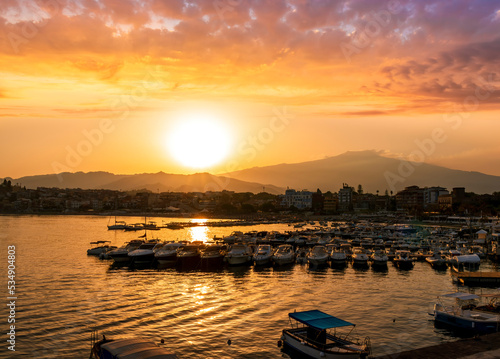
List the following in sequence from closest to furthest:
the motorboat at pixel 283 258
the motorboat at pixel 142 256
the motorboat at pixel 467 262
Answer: the motorboat at pixel 467 262 < the motorboat at pixel 283 258 < the motorboat at pixel 142 256

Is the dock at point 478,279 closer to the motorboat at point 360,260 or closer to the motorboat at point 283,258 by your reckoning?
the motorboat at point 360,260

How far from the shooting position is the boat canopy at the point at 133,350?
17.6 metres

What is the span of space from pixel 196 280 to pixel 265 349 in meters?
20.8

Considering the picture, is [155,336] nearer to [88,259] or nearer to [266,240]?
[88,259]

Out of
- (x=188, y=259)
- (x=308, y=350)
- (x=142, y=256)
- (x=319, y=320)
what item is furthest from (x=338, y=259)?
(x=308, y=350)

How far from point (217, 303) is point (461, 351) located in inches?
751

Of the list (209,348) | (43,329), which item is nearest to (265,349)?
(209,348)

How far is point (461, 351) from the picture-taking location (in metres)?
19.2

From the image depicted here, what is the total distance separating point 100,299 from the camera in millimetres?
34531

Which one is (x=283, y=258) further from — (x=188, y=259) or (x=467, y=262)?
(x=467, y=262)

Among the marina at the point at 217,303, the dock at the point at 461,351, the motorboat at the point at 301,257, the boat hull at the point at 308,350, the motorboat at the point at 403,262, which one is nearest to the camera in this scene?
the dock at the point at 461,351

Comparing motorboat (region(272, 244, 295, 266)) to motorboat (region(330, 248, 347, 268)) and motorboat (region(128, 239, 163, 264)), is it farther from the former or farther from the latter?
motorboat (region(128, 239, 163, 264))

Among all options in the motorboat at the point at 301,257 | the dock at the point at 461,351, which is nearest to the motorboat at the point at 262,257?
the motorboat at the point at 301,257

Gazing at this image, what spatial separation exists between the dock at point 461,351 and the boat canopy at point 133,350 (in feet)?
30.7
